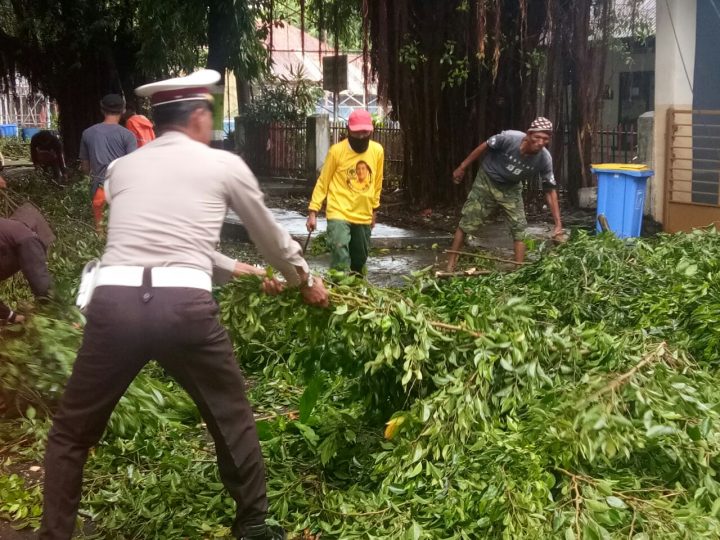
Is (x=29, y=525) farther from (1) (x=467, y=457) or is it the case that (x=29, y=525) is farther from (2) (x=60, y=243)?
(2) (x=60, y=243)

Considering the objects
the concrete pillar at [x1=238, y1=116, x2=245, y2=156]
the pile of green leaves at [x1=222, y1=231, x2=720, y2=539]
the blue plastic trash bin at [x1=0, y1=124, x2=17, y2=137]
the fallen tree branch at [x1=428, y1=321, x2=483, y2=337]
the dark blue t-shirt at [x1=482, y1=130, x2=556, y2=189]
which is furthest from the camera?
the blue plastic trash bin at [x1=0, y1=124, x2=17, y2=137]

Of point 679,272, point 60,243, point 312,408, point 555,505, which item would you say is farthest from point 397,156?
point 555,505

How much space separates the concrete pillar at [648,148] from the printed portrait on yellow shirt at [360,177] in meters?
5.41

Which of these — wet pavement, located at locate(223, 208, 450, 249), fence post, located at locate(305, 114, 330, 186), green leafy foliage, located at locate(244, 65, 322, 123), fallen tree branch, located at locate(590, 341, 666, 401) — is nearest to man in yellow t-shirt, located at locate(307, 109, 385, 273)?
fallen tree branch, located at locate(590, 341, 666, 401)

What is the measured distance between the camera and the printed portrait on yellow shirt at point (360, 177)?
7367mm

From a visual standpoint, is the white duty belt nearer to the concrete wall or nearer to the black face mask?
the black face mask

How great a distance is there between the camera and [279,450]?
4.48 metres

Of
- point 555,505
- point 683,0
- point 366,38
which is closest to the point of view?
point 555,505

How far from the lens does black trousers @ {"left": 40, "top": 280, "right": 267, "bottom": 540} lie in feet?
10.4

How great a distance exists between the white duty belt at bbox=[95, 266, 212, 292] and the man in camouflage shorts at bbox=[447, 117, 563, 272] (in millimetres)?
5253

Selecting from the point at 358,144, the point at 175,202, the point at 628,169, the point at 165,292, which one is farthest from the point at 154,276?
the point at 628,169

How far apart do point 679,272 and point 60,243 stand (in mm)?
4880

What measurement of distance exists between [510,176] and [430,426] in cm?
530

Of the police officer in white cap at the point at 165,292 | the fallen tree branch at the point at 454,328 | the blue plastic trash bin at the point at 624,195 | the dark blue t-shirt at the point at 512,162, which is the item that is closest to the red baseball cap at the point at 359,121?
the dark blue t-shirt at the point at 512,162
